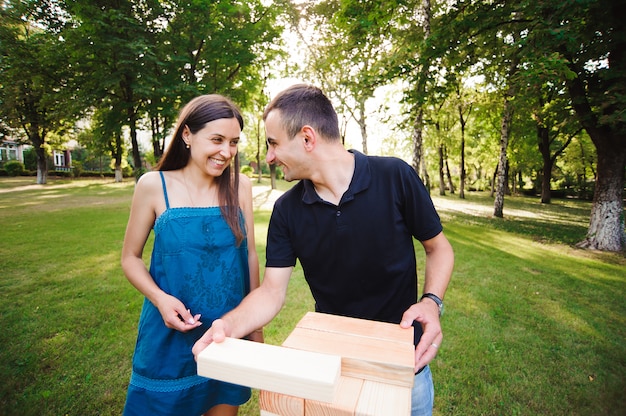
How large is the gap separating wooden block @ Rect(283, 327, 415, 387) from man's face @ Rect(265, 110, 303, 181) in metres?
1.06

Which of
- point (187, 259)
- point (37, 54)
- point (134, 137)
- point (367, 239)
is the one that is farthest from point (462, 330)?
point (37, 54)

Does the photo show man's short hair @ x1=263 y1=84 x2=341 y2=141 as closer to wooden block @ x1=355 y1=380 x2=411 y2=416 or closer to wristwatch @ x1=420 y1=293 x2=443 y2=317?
wristwatch @ x1=420 y1=293 x2=443 y2=317

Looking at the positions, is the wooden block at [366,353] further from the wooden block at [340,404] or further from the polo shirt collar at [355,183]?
the polo shirt collar at [355,183]

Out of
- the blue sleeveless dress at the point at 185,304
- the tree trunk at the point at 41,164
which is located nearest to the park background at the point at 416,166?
the blue sleeveless dress at the point at 185,304

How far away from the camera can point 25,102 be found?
81.2 ft

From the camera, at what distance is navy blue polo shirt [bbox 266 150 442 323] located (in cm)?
184

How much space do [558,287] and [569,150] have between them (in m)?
33.5

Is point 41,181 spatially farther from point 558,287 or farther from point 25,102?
point 558,287

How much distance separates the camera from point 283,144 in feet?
6.28

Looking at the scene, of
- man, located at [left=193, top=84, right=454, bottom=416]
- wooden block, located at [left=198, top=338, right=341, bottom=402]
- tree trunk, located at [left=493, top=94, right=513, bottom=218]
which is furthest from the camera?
tree trunk, located at [left=493, top=94, right=513, bottom=218]

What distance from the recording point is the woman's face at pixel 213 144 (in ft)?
6.91

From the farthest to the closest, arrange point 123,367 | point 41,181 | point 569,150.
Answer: point 569,150 → point 41,181 → point 123,367

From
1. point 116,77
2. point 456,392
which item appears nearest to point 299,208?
point 456,392

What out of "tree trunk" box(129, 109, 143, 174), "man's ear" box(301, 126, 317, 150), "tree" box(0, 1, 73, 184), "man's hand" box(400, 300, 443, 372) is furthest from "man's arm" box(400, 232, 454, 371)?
"tree" box(0, 1, 73, 184)
